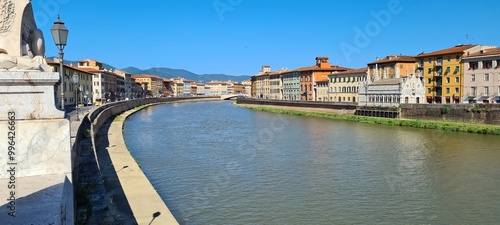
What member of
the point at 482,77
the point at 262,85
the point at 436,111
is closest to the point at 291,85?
the point at 262,85

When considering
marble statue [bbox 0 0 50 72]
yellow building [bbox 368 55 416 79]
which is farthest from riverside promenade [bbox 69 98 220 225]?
yellow building [bbox 368 55 416 79]

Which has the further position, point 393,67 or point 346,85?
point 346,85

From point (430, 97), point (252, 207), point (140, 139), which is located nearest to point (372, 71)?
point (430, 97)

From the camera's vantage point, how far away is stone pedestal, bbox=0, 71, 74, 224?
152 inches

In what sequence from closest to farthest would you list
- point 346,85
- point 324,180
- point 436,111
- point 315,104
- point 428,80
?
1. point 324,180
2. point 436,111
3. point 428,80
4. point 315,104
5. point 346,85

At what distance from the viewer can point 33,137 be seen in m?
3.99

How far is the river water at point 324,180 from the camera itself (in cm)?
1188

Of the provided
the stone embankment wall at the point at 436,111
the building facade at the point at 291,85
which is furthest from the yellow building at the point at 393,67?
the building facade at the point at 291,85

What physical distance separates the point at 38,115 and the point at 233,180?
1228cm

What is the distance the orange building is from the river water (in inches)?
1928

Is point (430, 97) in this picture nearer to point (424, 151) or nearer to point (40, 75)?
point (424, 151)

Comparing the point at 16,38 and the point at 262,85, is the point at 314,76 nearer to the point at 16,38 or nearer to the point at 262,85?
the point at 262,85

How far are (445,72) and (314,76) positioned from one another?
29.1 m

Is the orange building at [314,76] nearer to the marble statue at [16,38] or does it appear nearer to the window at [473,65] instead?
the window at [473,65]
